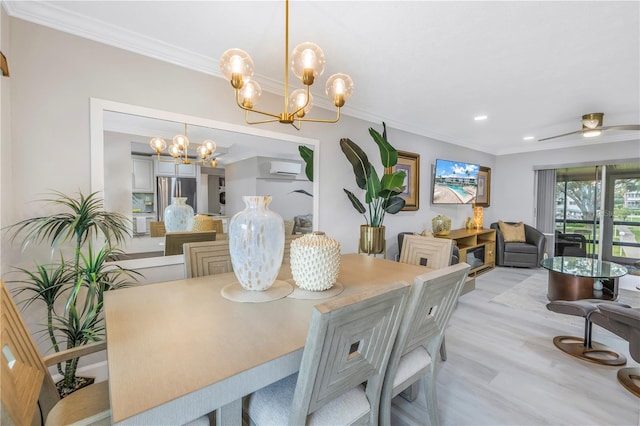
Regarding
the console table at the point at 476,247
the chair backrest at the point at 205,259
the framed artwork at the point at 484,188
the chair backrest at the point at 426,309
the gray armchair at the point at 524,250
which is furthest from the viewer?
the framed artwork at the point at 484,188

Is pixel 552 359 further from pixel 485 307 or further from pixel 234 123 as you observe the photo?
pixel 234 123

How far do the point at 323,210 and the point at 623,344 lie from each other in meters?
3.06

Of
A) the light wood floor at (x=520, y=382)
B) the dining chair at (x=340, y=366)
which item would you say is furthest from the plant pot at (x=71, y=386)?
the light wood floor at (x=520, y=382)

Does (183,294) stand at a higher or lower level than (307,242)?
lower

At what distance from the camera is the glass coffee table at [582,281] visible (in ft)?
10.2

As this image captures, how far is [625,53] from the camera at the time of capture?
7.18 ft

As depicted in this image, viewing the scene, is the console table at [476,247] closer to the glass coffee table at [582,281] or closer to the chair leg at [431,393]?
the glass coffee table at [582,281]

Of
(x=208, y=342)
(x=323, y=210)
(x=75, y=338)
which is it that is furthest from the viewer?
(x=323, y=210)

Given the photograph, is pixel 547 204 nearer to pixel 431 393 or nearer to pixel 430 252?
pixel 430 252

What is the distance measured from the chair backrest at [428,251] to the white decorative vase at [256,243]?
4.66 ft

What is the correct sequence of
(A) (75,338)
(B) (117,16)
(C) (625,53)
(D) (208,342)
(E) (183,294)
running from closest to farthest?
(D) (208,342) → (E) (183,294) → (A) (75,338) → (B) (117,16) → (C) (625,53)

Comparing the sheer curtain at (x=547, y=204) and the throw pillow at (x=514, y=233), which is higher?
the sheer curtain at (x=547, y=204)

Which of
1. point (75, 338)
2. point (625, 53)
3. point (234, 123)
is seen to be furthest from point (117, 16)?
point (625, 53)

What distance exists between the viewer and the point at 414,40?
2.04m
